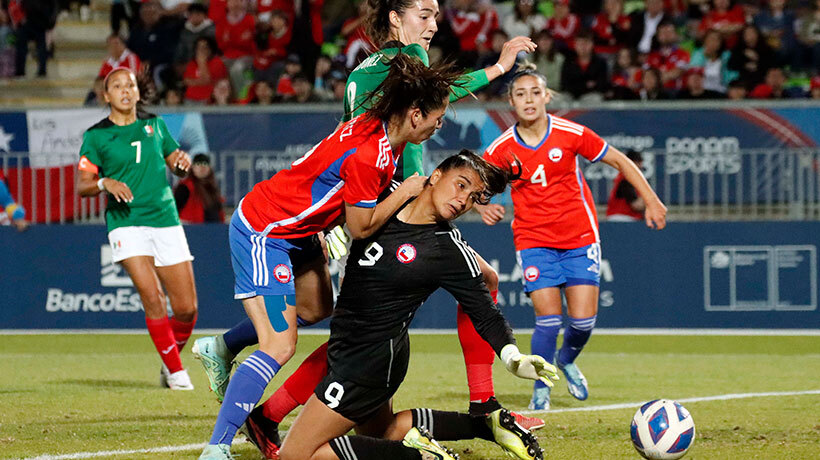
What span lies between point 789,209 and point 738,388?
17.0 feet

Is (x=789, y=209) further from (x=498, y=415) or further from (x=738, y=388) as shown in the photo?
(x=498, y=415)

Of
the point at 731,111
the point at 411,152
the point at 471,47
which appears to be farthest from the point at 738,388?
the point at 471,47

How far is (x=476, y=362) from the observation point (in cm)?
631

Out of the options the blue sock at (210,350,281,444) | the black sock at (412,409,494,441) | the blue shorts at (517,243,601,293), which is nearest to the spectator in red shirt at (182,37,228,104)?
the blue shorts at (517,243,601,293)

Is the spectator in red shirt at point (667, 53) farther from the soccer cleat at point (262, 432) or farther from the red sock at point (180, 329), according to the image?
the soccer cleat at point (262, 432)

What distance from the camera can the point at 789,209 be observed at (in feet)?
45.2

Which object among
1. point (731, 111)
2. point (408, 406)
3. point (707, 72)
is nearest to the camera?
point (408, 406)

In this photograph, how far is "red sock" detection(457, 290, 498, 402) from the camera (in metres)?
6.24

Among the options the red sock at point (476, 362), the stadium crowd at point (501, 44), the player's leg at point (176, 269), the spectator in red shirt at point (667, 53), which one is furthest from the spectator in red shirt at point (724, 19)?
the red sock at point (476, 362)

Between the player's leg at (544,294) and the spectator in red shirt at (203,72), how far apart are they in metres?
9.89

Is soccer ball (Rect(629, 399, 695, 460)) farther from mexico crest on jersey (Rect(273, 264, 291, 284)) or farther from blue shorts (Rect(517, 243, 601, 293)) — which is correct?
blue shorts (Rect(517, 243, 601, 293))

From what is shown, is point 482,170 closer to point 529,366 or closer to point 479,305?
point 479,305

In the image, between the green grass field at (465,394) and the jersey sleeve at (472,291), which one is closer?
the jersey sleeve at (472,291)

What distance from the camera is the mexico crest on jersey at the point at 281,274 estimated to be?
6.11 meters
